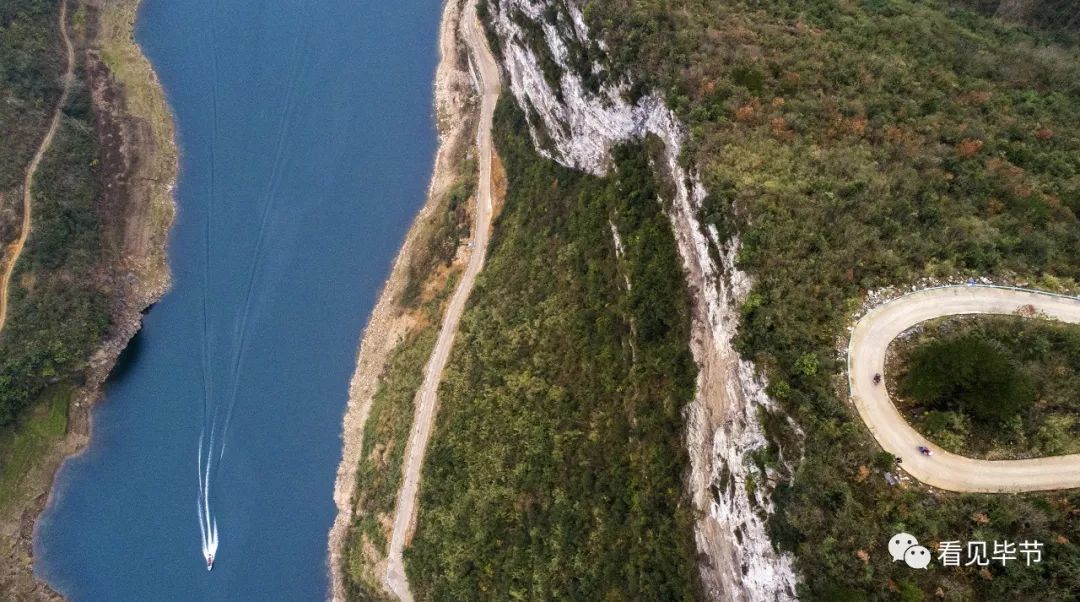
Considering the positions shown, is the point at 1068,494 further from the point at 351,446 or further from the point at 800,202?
the point at 351,446

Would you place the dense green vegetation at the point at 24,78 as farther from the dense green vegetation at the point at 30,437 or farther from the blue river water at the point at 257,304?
the dense green vegetation at the point at 30,437

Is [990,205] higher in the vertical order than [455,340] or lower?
higher

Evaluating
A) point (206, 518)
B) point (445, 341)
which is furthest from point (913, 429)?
point (206, 518)

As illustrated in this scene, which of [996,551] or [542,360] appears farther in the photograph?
[542,360]

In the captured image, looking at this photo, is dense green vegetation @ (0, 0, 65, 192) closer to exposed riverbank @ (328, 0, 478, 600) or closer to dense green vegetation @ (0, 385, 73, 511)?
dense green vegetation @ (0, 385, 73, 511)

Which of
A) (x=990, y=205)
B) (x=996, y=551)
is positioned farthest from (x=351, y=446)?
(x=990, y=205)

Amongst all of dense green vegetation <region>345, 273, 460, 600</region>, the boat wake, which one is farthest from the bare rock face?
the boat wake

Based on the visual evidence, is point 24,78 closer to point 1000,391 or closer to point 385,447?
point 385,447
